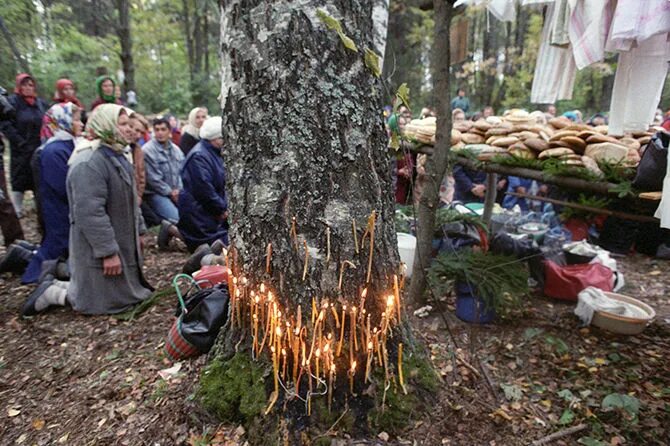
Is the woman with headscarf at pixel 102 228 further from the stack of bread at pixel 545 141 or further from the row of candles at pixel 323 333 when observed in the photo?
the stack of bread at pixel 545 141

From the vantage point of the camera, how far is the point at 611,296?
412 cm

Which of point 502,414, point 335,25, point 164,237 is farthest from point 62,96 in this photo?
point 502,414

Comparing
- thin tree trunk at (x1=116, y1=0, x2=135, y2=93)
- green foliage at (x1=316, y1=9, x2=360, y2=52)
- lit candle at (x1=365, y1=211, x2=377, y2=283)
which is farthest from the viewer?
thin tree trunk at (x1=116, y1=0, x2=135, y2=93)

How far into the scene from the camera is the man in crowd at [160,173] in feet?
21.2

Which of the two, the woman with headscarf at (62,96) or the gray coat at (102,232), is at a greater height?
the woman with headscarf at (62,96)

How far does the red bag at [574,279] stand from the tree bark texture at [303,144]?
137 inches

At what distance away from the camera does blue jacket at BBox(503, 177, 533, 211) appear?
8.25m

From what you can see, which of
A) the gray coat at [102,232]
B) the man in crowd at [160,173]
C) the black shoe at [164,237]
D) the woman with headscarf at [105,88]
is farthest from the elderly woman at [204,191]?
the woman with headscarf at [105,88]

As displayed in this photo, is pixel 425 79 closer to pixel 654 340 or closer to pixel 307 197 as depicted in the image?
pixel 654 340

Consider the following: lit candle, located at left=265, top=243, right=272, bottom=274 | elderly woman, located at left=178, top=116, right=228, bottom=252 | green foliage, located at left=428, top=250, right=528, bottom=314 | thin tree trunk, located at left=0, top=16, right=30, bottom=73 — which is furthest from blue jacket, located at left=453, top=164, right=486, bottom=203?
thin tree trunk, located at left=0, top=16, right=30, bottom=73

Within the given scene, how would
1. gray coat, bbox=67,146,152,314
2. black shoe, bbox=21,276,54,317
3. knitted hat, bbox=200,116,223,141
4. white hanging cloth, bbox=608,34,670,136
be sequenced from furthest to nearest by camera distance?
knitted hat, bbox=200,116,223,141 → black shoe, bbox=21,276,54,317 → gray coat, bbox=67,146,152,314 → white hanging cloth, bbox=608,34,670,136

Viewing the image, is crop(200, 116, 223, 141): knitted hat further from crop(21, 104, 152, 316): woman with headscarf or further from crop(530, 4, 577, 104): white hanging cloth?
→ crop(530, 4, 577, 104): white hanging cloth

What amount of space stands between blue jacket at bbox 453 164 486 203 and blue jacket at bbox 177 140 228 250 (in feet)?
16.1

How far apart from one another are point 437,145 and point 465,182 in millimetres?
4453
